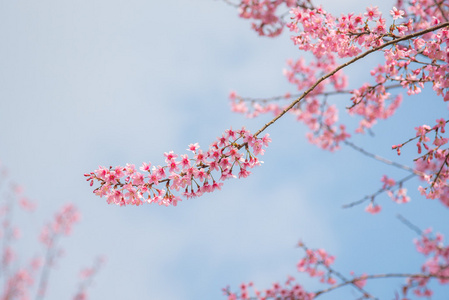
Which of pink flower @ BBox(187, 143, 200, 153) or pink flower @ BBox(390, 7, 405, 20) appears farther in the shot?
pink flower @ BBox(390, 7, 405, 20)

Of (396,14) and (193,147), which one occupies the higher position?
(396,14)

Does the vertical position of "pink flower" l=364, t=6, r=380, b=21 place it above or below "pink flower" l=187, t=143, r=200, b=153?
above

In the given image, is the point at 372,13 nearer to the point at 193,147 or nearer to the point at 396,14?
the point at 396,14

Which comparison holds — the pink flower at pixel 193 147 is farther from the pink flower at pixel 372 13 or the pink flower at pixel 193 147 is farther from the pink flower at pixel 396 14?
the pink flower at pixel 396 14

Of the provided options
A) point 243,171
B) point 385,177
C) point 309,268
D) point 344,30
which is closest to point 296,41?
point 344,30

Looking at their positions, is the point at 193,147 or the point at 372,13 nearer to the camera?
the point at 193,147

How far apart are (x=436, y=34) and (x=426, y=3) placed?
8.65ft

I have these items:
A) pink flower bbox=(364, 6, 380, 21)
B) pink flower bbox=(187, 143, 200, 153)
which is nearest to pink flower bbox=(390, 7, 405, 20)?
pink flower bbox=(364, 6, 380, 21)

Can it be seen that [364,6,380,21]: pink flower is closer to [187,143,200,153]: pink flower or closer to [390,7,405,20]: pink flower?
[390,7,405,20]: pink flower

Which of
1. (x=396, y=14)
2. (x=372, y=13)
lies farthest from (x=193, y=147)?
(x=396, y=14)

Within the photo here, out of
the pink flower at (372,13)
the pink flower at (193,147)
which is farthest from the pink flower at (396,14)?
the pink flower at (193,147)

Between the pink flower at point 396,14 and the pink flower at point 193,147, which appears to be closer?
the pink flower at point 193,147

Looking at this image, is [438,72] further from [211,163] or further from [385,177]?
[385,177]

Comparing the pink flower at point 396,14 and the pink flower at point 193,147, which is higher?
the pink flower at point 396,14
